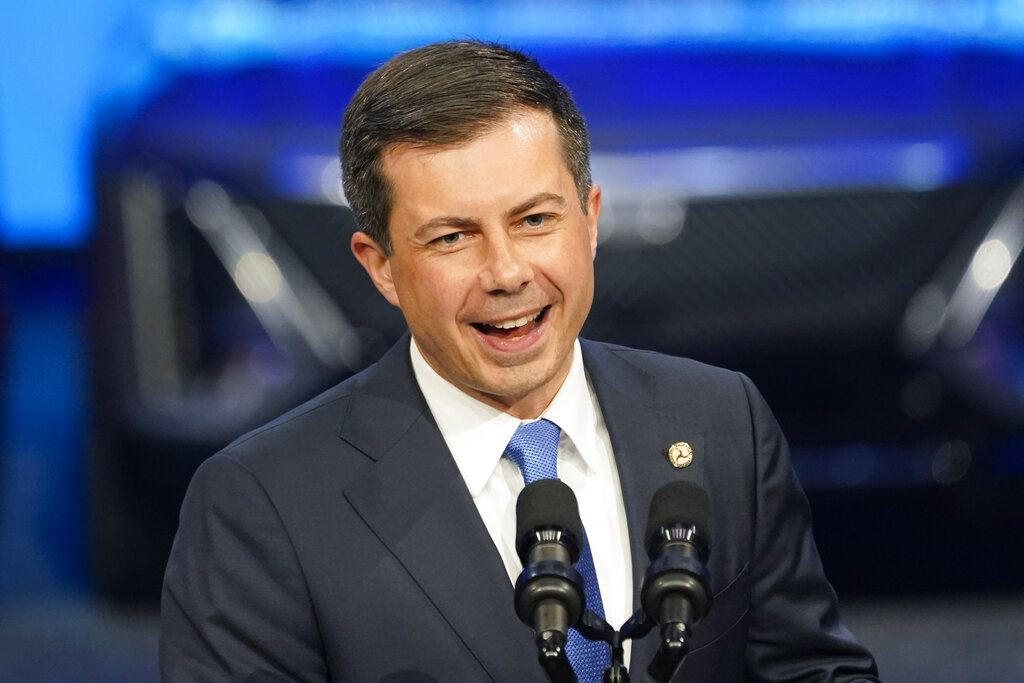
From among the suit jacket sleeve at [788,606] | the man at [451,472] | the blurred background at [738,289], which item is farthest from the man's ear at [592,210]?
the blurred background at [738,289]

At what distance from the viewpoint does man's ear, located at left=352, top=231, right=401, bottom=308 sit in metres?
2.04

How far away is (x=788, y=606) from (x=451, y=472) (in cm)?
54

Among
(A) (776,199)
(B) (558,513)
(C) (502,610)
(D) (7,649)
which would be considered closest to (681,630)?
(B) (558,513)

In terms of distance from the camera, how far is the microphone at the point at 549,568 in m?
1.35

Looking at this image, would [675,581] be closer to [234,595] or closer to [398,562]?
[398,562]

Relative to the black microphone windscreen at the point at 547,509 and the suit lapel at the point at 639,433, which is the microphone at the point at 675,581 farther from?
the suit lapel at the point at 639,433

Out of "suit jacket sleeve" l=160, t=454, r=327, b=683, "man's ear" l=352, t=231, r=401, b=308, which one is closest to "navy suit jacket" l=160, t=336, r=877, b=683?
"suit jacket sleeve" l=160, t=454, r=327, b=683

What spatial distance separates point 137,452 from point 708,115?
1.61m

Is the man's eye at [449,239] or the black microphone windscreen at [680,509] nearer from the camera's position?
the black microphone windscreen at [680,509]

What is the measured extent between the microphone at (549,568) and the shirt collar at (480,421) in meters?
0.50

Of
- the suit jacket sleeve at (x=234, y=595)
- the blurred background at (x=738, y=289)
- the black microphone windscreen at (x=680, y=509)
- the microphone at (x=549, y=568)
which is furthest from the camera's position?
the blurred background at (x=738, y=289)

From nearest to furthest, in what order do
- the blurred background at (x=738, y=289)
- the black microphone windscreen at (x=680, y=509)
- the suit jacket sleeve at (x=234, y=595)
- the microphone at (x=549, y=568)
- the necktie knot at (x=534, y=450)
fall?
the microphone at (x=549, y=568) → the black microphone windscreen at (x=680, y=509) → the suit jacket sleeve at (x=234, y=595) → the necktie knot at (x=534, y=450) → the blurred background at (x=738, y=289)

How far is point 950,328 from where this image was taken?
333cm

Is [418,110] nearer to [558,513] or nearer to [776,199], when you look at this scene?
[558,513]
